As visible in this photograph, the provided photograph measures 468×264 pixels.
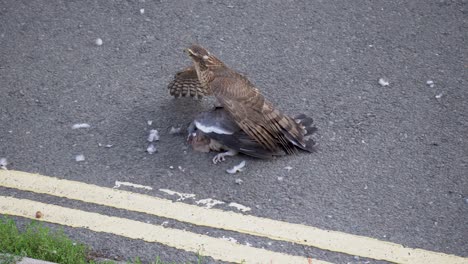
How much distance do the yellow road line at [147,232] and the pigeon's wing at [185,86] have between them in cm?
140

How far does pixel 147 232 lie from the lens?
162 inches

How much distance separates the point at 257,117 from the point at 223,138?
0.28 meters

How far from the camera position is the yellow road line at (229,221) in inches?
157

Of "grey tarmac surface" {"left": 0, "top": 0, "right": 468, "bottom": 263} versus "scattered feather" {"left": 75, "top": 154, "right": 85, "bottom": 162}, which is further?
"scattered feather" {"left": 75, "top": 154, "right": 85, "bottom": 162}

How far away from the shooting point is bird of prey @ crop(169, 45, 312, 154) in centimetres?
466

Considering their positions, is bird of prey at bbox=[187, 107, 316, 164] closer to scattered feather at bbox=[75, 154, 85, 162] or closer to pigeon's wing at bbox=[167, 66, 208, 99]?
pigeon's wing at bbox=[167, 66, 208, 99]

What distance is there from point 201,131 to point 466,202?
180 cm

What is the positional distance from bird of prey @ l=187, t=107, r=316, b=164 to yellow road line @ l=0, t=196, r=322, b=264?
810mm

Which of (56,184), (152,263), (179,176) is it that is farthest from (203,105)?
(152,263)

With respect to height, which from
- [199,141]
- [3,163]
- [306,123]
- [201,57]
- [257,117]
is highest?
[201,57]

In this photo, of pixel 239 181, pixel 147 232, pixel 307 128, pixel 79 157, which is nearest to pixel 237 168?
pixel 239 181

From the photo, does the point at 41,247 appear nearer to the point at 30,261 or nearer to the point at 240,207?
→ the point at 30,261

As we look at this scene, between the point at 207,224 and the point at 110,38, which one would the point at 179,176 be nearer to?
the point at 207,224

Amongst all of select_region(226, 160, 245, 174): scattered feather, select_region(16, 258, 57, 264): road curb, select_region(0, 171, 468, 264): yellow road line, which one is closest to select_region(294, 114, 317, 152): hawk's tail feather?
select_region(226, 160, 245, 174): scattered feather
